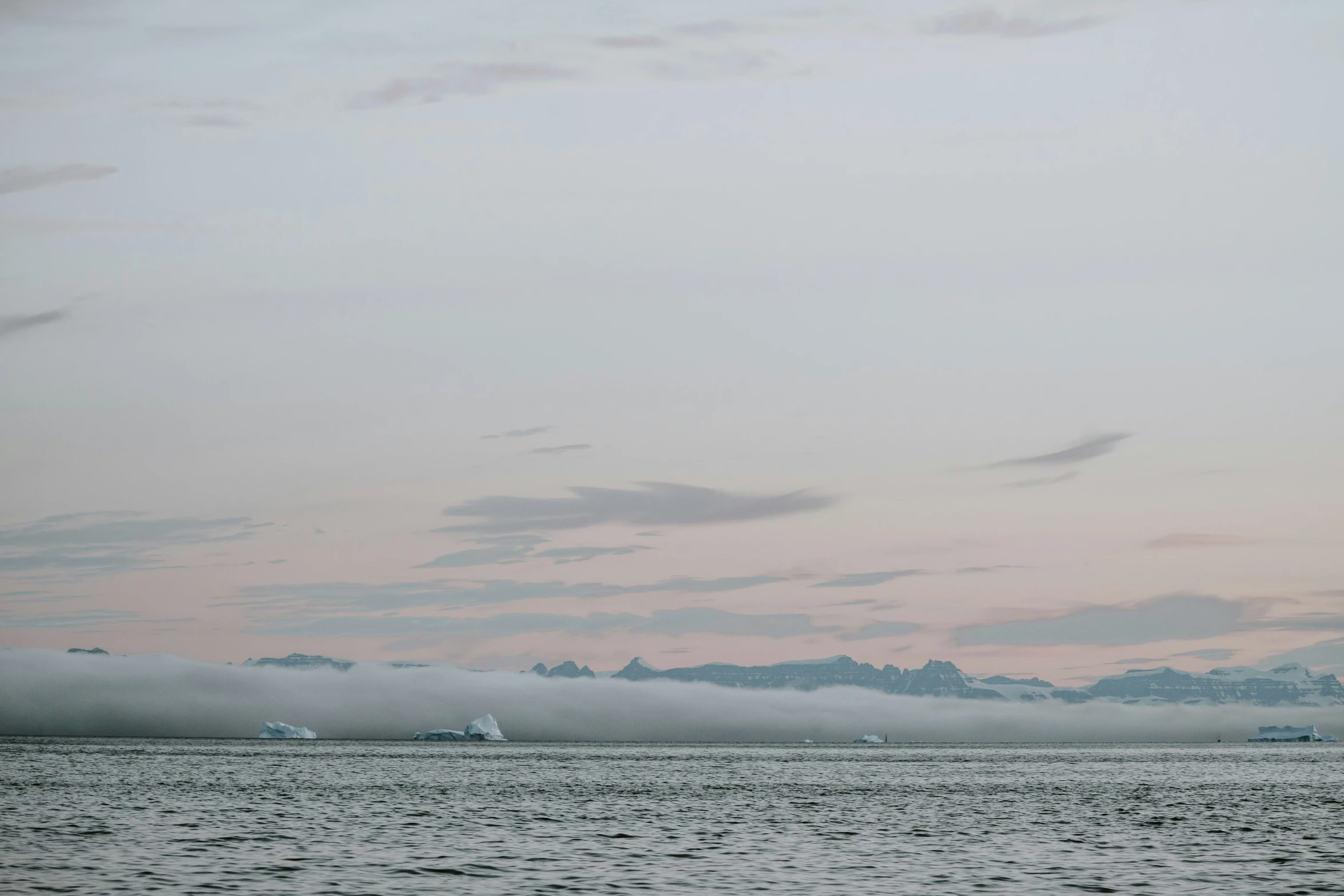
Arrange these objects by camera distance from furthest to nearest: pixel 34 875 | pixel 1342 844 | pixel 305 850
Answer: pixel 1342 844, pixel 305 850, pixel 34 875

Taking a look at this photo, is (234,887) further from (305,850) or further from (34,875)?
(305,850)

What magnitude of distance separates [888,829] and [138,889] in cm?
4580

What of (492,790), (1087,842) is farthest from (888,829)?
(492,790)

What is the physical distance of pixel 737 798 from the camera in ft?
389

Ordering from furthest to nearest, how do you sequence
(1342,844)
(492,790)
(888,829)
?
(492,790) → (888,829) → (1342,844)

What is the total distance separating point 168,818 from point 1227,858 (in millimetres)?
61271

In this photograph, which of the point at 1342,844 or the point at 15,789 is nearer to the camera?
the point at 1342,844

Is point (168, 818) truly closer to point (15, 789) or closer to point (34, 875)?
point (34, 875)

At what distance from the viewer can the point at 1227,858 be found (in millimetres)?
66312

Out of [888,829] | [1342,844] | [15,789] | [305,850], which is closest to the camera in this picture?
[305,850]

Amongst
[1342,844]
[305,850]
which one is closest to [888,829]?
[1342,844]

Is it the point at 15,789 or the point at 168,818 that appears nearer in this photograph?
the point at 168,818

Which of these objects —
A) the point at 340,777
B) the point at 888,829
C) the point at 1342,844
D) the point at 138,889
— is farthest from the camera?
the point at 340,777

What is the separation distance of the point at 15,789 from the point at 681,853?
77480mm
